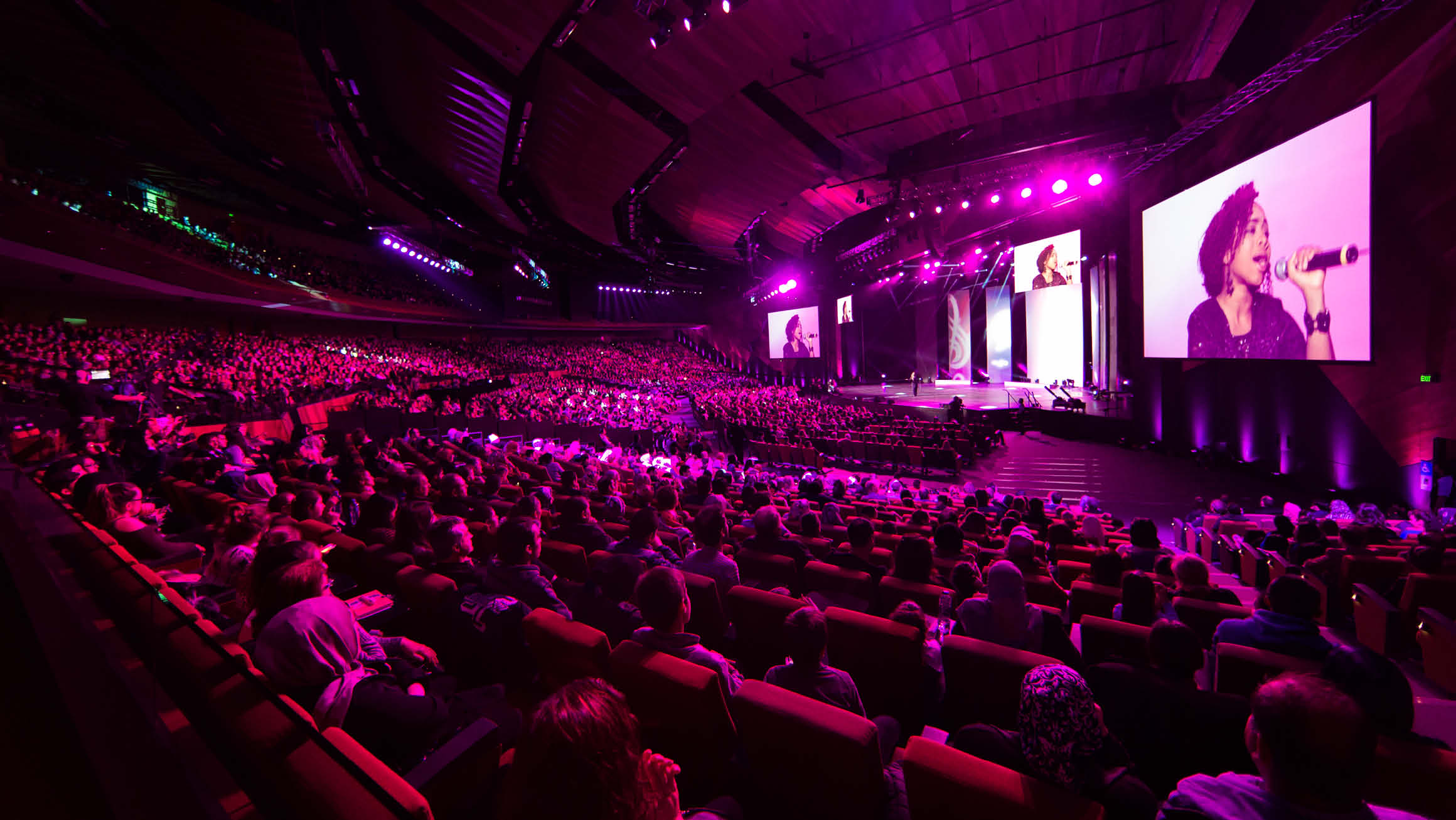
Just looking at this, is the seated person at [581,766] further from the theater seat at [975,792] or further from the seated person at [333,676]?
the seated person at [333,676]

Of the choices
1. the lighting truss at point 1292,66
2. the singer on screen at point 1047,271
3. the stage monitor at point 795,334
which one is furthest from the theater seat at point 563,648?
the stage monitor at point 795,334

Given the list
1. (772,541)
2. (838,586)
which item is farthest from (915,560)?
(772,541)

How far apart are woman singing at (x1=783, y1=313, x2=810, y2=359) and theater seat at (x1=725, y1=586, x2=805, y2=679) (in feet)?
100

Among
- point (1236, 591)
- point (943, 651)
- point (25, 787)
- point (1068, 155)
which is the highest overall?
point (1068, 155)

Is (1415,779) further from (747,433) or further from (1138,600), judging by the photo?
(747,433)

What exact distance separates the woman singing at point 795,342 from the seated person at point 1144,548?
28.5 metres

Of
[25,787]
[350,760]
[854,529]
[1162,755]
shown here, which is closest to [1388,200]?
[854,529]

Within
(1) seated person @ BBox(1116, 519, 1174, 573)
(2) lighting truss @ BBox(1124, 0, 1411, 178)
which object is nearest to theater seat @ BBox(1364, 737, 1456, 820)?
(1) seated person @ BBox(1116, 519, 1174, 573)

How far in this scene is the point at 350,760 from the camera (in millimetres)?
1376

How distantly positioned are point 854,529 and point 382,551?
10.4ft

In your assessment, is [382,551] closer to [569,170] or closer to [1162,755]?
[1162,755]

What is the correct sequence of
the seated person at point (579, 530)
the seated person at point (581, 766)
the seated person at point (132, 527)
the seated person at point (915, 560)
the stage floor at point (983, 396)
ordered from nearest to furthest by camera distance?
the seated person at point (581, 766), the seated person at point (915, 560), the seated person at point (132, 527), the seated person at point (579, 530), the stage floor at point (983, 396)

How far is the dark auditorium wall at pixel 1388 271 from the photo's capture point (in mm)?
8031

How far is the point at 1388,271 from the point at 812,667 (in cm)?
1227
